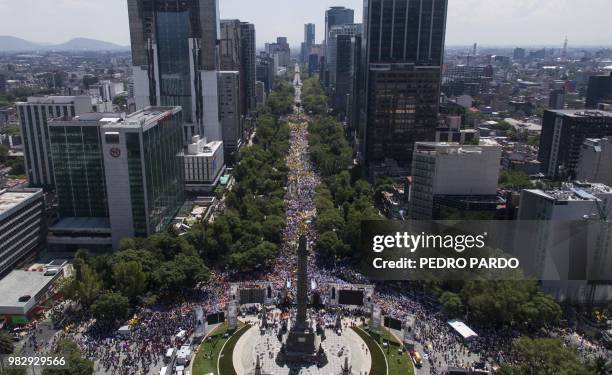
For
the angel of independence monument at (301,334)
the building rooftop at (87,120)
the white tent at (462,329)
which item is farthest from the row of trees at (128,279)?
the white tent at (462,329)

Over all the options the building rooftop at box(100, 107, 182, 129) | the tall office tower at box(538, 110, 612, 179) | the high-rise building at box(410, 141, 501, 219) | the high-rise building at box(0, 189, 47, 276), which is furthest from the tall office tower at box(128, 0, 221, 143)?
the tall office tower at box(538, 110, 612, 179)

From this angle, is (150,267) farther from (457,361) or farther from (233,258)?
(457,361)

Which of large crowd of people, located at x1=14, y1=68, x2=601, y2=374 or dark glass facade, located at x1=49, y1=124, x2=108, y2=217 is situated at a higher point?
dark glass facade, located at x1=49, y1=124, x2=108, y2=217

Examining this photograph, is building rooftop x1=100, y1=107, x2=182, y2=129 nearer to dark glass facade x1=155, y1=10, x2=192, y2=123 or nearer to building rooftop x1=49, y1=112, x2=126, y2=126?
building rooftop x1=49, y1=112, x2=126, y2=126

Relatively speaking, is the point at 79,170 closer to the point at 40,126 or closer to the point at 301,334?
the point at 40,126

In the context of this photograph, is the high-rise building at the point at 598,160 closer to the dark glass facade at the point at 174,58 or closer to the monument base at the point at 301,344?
the monument base at the point at 301,344

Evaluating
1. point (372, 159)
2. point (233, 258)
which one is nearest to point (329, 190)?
point (372, 159)
